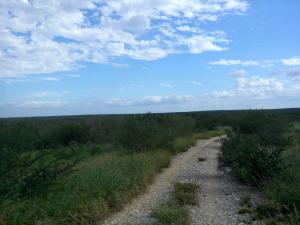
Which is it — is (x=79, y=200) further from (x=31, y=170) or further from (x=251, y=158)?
(x=251, y=158)

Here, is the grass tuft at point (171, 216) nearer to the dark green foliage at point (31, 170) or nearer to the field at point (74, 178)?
the field at point (74, 178)

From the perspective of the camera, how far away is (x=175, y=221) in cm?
1027

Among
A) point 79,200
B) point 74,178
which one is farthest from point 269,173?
point 79,200

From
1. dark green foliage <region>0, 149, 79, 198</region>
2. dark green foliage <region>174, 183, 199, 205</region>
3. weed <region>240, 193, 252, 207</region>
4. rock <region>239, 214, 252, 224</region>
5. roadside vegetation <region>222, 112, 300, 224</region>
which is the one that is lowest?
rock <region>239, 214, 252, 224</region>

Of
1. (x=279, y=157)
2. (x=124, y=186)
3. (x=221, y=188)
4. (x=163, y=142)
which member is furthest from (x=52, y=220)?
(x=163, y=142)

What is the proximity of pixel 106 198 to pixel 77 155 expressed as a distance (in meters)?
1.32

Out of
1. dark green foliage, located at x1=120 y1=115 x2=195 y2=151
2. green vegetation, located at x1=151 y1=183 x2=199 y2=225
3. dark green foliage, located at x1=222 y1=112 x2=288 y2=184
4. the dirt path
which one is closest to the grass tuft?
green vegetation, located at x1=151 y1=183 x2=199 y2=225

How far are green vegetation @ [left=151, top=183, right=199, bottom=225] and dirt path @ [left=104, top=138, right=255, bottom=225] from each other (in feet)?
0.73

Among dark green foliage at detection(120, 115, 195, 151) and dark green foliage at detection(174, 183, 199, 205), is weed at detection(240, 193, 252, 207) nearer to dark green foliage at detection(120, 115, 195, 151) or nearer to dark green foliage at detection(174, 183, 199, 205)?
dark green foliage at detection(174, 183, 199, 205)

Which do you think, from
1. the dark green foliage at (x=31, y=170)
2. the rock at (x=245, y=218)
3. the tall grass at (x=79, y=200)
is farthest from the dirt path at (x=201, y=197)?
the dark green foliage at (x=31, y=170)

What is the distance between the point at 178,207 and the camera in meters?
11.7

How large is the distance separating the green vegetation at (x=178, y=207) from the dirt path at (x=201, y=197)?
22cm

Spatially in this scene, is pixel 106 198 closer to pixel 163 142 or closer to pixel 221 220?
pixel 221 220

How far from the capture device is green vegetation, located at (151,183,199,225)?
1035 cm
